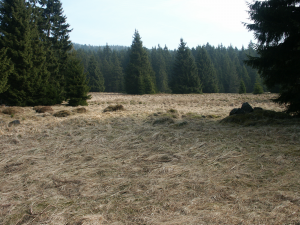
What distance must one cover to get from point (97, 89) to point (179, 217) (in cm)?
4545

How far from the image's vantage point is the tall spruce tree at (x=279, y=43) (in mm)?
5566

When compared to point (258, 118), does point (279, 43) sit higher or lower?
higher

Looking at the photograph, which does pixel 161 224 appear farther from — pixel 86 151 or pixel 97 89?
pixel 97 89

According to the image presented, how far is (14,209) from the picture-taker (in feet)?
6.96

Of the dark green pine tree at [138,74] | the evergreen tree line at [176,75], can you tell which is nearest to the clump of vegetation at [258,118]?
the evergreen tree line at [176,75]

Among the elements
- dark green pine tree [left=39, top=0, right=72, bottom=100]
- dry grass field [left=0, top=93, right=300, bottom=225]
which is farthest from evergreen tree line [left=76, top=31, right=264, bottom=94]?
dry grass field [left=0, top=93, right=300, bottom=225]

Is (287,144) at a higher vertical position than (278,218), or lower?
higher

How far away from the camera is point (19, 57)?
12.6 m

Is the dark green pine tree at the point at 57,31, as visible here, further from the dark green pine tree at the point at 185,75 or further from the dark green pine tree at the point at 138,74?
the dark green pine tree at the point at 185,75

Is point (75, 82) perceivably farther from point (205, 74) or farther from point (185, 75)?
point (205, 74)

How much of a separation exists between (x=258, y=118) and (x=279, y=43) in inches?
96.3

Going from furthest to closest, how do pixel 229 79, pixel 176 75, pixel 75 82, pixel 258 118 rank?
pixel 229 79, pixel 176 75, pixel 75 82, pixel 258 118

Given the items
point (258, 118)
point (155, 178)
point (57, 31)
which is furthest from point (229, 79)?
point (155, 178)

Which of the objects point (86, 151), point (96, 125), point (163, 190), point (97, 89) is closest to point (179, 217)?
point (163, 190)
